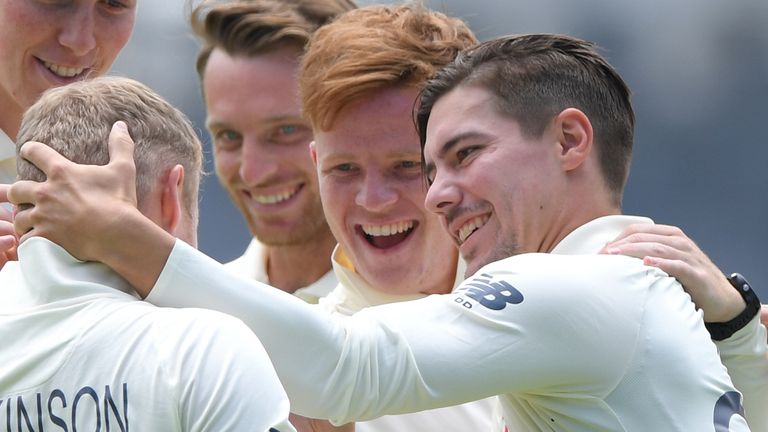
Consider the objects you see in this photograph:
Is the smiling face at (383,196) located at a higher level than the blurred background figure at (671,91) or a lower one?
higher

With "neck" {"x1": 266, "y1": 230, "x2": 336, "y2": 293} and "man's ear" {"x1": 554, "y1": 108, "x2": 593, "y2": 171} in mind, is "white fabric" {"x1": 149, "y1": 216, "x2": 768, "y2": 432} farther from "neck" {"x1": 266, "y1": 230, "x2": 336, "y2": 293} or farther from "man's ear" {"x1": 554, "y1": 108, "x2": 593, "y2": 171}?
"neck" {"x1": 266, "y1": 230, "x2": 336, "y2": 293}

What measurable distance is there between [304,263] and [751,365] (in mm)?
2322

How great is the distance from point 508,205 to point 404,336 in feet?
2.08

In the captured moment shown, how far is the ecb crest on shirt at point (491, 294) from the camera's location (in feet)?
9.18

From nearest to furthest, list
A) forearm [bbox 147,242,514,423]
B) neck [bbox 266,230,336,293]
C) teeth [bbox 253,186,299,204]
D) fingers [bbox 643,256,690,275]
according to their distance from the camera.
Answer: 1. forearm [bbox 147,242,514,423]
2. fingers [bbox 643,256,690,275]
3. neck [bbox 266,230,336,293]
4. teeth [bbox 253,186,299,204]

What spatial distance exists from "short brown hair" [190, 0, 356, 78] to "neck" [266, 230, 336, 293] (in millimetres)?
826

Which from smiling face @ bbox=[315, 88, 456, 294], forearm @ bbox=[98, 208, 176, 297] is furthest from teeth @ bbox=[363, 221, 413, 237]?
forearm @ bbox=[98, 208, 176, 297]

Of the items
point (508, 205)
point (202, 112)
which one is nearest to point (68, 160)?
point (508, 205)

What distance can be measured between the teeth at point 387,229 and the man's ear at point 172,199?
168 centimetres

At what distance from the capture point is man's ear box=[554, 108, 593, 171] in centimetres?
330

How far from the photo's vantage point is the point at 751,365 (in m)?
3.32

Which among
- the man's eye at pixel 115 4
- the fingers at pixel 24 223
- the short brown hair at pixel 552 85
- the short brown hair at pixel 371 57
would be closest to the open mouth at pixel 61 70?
the man's eye at pixel 115 4

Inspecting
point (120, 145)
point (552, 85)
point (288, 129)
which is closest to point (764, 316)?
point (552, 85)

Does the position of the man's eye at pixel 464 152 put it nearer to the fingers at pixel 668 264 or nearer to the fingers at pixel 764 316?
the fingers at pixel 668 264
